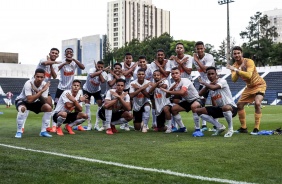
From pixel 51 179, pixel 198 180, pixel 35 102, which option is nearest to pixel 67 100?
pixel 35 102

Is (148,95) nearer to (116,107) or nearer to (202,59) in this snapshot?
(116,107)

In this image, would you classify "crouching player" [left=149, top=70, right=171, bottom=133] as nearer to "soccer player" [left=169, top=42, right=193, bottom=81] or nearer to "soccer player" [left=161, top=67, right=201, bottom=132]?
"soccer player" [left=161, top=67, right=201, bottom=132]

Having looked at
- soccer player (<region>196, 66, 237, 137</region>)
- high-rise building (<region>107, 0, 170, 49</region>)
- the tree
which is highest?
high-rise building (<region>107, 0, 170, 49</region>)

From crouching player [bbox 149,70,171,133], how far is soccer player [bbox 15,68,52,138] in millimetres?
2599

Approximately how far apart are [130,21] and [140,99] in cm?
11220

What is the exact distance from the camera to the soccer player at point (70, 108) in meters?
8.89

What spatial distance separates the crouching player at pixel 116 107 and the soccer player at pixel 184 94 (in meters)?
1.08

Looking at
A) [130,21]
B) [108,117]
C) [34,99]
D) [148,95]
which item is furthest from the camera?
[130,21]

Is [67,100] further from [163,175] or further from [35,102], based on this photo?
[163,175]

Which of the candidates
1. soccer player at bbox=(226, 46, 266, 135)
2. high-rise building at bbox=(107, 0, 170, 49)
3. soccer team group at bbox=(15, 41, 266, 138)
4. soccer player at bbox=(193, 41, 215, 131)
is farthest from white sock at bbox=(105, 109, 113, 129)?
high-rise building at bbox=(107, 0, 170, 49)

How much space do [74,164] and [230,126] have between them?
4.25 m

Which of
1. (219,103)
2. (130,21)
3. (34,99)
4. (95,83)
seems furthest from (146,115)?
(130,21)

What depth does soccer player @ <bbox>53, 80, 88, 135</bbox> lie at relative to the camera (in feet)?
29.2

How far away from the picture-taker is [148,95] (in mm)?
9672
